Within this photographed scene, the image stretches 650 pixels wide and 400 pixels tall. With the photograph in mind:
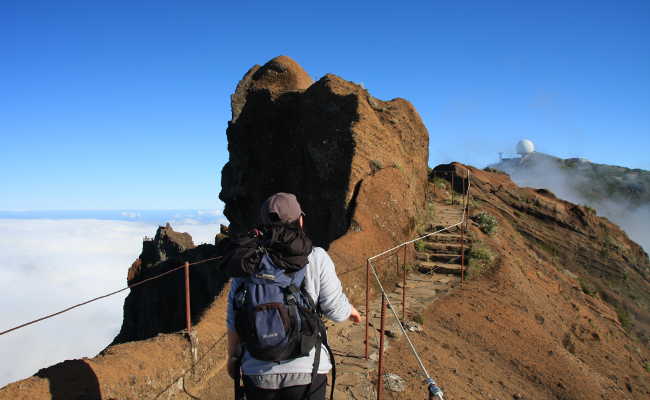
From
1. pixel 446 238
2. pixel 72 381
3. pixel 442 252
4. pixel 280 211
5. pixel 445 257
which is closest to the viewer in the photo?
pixel 280 211

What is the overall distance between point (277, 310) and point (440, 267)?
9452mm

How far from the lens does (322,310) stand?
106 inches

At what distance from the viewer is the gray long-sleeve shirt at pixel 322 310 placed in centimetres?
242

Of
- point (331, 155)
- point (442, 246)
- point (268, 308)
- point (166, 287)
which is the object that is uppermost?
Answer: point (331, 155)

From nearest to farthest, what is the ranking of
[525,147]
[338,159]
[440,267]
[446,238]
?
[440,267] → [338,159] → [446,238] → [525,147]

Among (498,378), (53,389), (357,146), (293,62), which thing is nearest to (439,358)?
(498,378)

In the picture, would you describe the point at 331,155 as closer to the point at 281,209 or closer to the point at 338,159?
the point at 338,159

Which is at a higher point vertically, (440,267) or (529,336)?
(440,267)

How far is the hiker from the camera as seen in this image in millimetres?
2336

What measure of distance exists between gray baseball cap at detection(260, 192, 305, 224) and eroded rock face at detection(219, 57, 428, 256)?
7690 millimetres

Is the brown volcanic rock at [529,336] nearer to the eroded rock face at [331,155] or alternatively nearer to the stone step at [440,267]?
the stone step at [440,267]

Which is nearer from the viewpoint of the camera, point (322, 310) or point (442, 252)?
point (322, 310)

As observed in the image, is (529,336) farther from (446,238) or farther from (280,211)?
(280,211)

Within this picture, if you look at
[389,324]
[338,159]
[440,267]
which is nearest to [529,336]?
[440,267]
